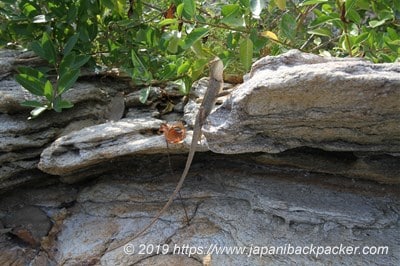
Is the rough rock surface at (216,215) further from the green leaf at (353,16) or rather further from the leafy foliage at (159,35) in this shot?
the green leaf at (353,16)

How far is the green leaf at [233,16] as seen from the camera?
169 centimetres

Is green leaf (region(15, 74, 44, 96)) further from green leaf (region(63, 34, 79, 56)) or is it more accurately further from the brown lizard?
the brown lizard

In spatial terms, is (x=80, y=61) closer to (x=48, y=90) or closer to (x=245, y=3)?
(x=48, y=90)

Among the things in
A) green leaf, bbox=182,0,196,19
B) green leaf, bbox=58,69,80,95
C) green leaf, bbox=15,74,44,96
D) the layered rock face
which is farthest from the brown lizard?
green leaf, bbox=15,74,44,96

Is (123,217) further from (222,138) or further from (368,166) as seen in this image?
(368,166)

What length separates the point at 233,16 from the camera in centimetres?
170

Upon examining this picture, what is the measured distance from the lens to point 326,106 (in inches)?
53.7

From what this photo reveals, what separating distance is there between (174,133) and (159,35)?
0.59 meters

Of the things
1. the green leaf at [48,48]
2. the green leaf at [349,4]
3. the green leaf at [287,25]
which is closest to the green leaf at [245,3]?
the green leaf at [287,25]

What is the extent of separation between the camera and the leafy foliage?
69.8 inches

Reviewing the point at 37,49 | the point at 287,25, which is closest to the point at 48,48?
the point at 37,49

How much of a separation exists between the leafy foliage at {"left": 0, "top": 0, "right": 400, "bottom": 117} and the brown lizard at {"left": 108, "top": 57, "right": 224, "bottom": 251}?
6cm

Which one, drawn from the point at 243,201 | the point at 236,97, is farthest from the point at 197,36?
the point at 243,201

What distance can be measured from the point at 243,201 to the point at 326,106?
2.04ft
